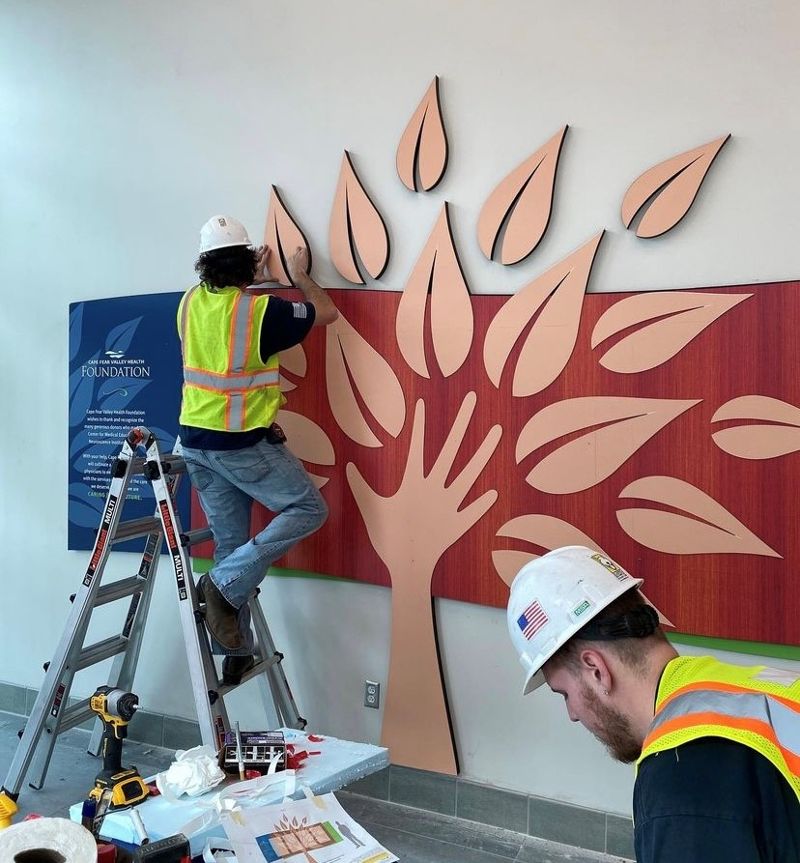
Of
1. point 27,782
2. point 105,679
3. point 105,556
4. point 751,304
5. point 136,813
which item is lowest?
point 27,782

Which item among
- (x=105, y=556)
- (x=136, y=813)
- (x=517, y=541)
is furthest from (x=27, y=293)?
(x=136, y=813)

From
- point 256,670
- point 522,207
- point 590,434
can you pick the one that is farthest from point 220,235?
point 256,670

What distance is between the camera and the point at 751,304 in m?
2.41

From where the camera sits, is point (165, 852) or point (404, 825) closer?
point (165, 852)

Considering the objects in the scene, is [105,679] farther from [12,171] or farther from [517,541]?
[12,171]

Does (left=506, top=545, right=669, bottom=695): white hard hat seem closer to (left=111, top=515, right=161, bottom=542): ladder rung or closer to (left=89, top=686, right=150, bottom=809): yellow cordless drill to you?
(left=89, top=686, right=150, bottom=809): yellow cordless drill

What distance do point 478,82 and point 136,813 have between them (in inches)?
94.0

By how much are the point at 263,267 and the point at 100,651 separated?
63.5 inches

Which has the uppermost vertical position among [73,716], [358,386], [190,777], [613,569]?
[358,386]

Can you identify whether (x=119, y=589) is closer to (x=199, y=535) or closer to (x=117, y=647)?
(x=117, y=647)

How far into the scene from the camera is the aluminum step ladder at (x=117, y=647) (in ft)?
9.10

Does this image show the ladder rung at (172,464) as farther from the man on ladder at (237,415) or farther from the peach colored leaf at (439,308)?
the peach colored leaf at (439,308)

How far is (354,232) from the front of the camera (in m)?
3.02

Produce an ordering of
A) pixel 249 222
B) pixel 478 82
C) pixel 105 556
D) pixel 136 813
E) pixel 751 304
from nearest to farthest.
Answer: pixel 136 813
pixel 751 304
pixel 478 82
pixel 105 556
pixel 249 222
